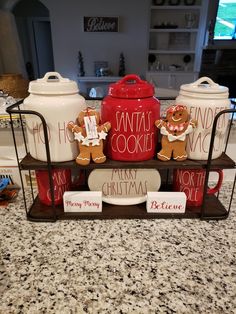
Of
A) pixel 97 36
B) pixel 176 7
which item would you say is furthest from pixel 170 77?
pixel 97 36

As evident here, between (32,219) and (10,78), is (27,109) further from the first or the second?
(10,78)

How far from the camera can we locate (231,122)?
653 millimetres

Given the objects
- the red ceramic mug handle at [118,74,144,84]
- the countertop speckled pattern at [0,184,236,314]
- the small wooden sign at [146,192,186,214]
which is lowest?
the countertop speckled pattern at [0,184,236,314]

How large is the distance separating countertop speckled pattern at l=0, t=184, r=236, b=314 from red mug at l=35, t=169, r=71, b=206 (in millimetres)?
60

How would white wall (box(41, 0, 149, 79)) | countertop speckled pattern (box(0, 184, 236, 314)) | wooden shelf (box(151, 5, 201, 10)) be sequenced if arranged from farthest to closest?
white wall (box(41, 0, 149, 79)), wooden shelf (box(151, 5, 201, 10)), countertop speckled pattern (box(0, 184, 236, 314))

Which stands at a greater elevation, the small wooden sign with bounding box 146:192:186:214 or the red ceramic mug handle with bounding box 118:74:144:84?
the red ceramic mug handle with bounding box 118:74:144:84

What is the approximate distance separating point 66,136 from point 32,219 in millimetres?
214

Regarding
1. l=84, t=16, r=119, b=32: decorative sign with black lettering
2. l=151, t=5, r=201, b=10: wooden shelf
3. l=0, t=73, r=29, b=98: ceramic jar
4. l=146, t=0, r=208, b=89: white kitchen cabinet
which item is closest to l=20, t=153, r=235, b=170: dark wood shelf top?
l=0, t=73, r=29, b=98: ceramic jar

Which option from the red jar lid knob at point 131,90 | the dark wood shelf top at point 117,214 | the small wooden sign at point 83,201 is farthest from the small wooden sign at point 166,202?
the red jar lid knob at point 131,90

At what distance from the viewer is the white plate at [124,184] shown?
566 millimetres

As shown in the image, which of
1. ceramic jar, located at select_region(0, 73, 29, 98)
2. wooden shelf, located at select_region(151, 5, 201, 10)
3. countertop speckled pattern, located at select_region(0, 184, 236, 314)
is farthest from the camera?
wooden shelf, located at select_region(151, 5, 201, 10)

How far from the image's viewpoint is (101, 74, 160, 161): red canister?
485 mm

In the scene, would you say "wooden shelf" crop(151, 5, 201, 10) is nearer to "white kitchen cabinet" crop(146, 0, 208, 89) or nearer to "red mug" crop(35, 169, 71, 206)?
"white kitchen cabinet" crop(146, 0, 208, 89)

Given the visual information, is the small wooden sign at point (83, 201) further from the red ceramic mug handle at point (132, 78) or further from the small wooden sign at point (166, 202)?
the red ceramic mug handle at point (132, 78)
